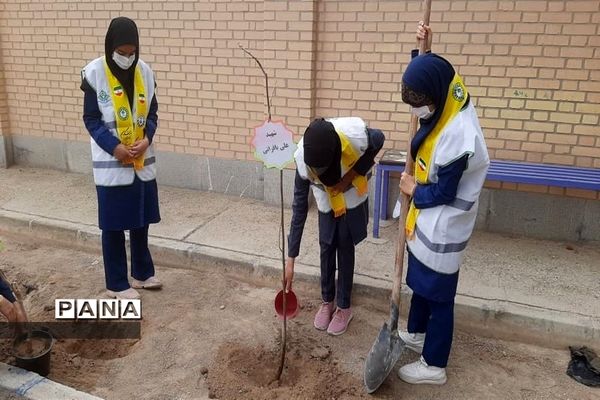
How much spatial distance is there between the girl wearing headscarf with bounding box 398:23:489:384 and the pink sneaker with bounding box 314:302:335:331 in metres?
0.67

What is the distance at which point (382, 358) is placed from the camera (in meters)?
3.00

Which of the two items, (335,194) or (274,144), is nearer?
(274,144)

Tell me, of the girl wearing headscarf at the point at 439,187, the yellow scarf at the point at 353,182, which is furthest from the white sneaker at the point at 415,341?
the yellow scarf at the point at 353,182

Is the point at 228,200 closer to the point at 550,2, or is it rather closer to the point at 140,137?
the point at 140,137

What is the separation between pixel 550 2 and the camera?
4.31 m

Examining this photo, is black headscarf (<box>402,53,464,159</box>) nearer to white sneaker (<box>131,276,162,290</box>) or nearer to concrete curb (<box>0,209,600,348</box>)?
concrete curb (<box>0,209,600,348</box>)

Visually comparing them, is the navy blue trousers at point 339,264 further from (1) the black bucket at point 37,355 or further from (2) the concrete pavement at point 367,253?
(1) the black bucket at point 37,355

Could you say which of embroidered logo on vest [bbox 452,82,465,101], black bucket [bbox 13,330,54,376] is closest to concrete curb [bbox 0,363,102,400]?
black bucket [bbox 13,330,54,376]

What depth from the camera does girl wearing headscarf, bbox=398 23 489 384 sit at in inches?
103

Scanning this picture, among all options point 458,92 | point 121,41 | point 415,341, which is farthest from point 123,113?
point 415,341

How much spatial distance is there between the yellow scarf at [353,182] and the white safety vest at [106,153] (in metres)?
1.29

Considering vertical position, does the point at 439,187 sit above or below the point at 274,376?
above

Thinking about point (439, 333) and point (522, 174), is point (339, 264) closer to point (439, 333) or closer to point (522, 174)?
point (439, 333)

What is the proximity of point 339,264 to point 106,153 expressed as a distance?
5.53 feet
